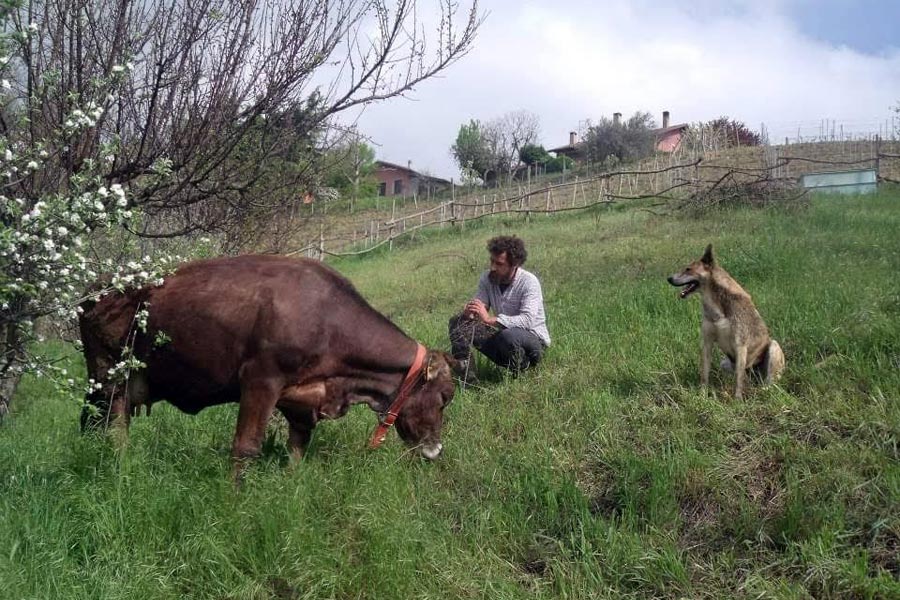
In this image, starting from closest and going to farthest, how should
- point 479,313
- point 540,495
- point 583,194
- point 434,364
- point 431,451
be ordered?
1. point 540,495
2. point 431,451
3. point 434,364
4. point 479,313
5. point 583,194

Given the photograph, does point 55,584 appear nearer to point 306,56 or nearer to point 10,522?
point 10,522

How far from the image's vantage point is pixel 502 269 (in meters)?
7.04

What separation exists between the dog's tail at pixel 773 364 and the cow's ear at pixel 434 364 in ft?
7.79

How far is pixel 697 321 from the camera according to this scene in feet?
24.8

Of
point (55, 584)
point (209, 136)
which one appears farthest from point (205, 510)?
point (209, 136)

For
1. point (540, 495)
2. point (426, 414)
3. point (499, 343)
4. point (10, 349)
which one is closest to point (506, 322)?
point (499, 343)

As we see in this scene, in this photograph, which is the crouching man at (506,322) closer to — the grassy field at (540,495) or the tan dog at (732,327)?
the grassy field at (540,495)

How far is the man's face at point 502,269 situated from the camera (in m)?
6.98

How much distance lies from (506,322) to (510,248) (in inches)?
28.5

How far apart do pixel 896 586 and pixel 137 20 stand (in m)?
5.91

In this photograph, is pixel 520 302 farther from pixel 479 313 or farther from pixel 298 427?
pixel 298 427

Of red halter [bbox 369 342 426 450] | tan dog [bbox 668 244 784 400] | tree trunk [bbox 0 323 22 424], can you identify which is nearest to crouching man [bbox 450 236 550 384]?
red halter [bbox 369 342 426 450]

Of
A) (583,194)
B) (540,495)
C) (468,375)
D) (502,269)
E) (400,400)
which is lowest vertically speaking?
(540,495)

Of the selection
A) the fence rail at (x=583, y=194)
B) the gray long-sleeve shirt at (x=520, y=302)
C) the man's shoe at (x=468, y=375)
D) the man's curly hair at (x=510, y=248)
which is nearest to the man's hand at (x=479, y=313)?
the gray long-sleeve shirt at (x=520, y=302)
